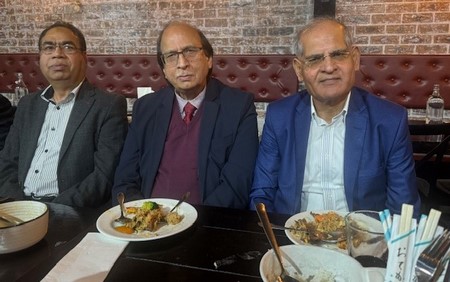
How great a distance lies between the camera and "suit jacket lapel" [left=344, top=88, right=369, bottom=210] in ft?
5.25

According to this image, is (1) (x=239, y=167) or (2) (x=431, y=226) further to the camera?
(1) (x=239, y=167)

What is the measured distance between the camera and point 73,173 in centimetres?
202

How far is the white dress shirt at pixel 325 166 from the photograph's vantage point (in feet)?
5.50

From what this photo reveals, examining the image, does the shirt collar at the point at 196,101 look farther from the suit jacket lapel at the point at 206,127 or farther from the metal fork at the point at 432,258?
the metal fork at the point at 432,258

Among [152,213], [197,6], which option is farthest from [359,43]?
[152,213]

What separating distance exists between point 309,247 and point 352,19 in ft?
11.6

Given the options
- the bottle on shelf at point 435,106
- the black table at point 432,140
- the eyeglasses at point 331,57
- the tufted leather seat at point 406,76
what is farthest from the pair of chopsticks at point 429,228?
the tufted leather seat at point 406,76

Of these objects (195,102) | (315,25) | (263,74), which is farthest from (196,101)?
(263,74)

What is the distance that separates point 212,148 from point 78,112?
78 cm

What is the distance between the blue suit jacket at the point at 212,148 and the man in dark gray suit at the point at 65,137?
0.17 meters

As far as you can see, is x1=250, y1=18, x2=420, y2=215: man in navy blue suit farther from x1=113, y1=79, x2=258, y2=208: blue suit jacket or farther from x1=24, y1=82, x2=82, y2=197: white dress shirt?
x1=24, y1=82, x2=82, y2=197: white dress shirt

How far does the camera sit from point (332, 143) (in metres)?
1.69

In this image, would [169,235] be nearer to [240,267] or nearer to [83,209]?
[240,267]

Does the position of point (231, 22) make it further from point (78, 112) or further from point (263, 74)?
point (78, 112)
